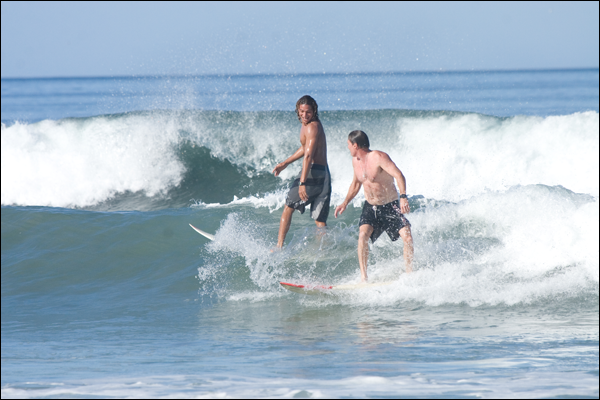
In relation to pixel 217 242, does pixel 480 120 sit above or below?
above

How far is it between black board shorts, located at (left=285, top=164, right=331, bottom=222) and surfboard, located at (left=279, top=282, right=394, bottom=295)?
94 centimetres

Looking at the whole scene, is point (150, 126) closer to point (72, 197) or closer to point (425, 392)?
point (72, 197)

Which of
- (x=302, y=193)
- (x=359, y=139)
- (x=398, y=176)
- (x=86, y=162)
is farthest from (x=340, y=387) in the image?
(x=86, y=162)

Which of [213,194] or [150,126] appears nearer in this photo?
[213,194]

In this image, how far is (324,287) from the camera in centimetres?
615

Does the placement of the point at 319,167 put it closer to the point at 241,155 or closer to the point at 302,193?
the point at 302,193

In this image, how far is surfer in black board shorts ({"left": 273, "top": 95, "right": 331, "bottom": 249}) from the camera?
6.61m

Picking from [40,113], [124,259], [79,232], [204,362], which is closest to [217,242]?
[124,259]

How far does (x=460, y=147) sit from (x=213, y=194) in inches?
220

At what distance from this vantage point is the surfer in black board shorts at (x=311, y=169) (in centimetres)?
661

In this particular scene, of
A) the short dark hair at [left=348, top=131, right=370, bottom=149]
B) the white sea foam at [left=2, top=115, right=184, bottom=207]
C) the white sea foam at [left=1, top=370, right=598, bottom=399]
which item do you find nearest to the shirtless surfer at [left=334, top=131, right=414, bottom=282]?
the short dark hair at [left=348, top=131, right=370, bottom=149]

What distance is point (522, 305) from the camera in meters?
5.78

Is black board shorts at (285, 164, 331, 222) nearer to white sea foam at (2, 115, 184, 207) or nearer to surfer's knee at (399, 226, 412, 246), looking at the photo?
surfer's knee at (399, 226, 412, 246)

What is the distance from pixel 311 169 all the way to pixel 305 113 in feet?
2.04
